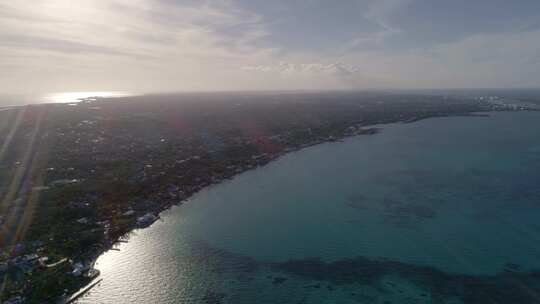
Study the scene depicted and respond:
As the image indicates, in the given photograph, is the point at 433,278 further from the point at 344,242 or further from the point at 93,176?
the point at 93,176

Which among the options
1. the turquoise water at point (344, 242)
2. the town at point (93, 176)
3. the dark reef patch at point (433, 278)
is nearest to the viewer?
the dark reef patch at point (433, 278)

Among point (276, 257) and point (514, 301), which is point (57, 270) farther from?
point (514, 301)

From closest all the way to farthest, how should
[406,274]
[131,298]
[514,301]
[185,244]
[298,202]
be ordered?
[514,301]
[131,298]
[406,274]
[185,244]
[298,202]

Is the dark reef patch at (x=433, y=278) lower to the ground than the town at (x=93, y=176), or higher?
lower

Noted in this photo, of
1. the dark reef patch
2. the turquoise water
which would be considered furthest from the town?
the dark reef patch

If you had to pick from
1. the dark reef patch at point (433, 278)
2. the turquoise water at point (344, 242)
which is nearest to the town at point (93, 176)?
the turquoise water at point (344, 242)

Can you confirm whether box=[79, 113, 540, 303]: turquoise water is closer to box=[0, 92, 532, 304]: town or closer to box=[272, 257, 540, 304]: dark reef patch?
box=[272, 257, 540, 304]: dark reef patch

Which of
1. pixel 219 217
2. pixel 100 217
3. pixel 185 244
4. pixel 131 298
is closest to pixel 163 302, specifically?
pixel 131 298

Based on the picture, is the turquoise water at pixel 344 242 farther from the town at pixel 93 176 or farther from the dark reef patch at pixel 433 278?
the town at pixel 93 176

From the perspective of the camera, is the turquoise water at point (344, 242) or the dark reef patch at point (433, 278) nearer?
the dark reef patch at point (433, 278)
